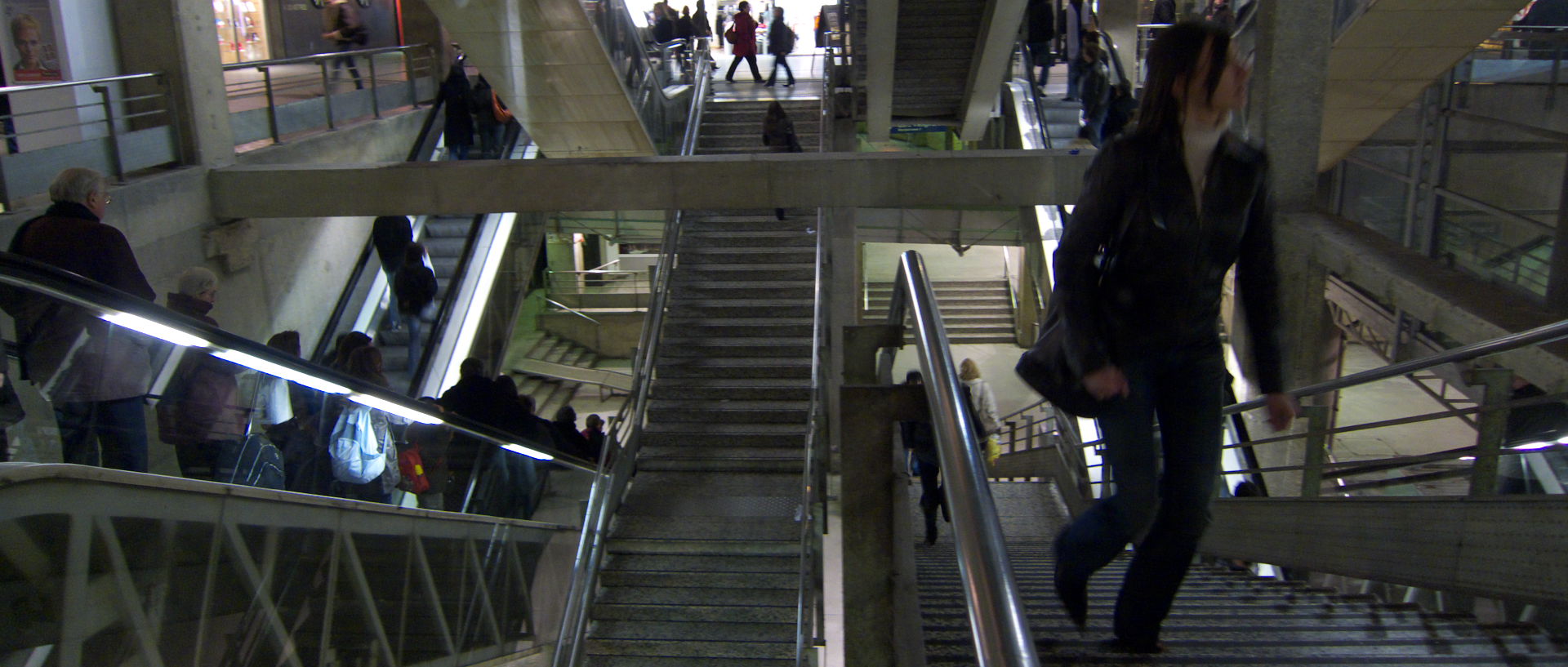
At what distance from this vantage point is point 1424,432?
12.3 m

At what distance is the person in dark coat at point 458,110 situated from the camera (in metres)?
11.3

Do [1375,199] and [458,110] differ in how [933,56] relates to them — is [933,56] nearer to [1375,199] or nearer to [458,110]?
[1375,199]

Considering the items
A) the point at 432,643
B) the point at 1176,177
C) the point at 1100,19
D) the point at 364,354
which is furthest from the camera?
the point at 1100,19

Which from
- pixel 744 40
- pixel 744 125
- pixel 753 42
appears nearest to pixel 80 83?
pixel 744 125

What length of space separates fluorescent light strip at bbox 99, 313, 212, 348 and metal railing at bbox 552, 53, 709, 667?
4.43 m

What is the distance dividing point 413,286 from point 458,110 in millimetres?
3000

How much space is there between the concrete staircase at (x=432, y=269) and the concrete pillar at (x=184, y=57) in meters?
2.43

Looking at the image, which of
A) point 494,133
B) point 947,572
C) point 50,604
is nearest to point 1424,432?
point 947,572

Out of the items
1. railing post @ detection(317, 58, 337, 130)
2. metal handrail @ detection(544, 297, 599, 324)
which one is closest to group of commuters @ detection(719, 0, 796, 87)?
metal handrail @ detection(544, 297, 599, 324)

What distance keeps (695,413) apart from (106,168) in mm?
5355

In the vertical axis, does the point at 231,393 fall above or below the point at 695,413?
above

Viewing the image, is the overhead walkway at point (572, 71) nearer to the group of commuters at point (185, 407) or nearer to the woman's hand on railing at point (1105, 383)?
the group of commuters at point (185, 407)

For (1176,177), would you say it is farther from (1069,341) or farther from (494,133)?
(494,133)

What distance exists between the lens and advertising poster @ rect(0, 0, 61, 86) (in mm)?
6965
